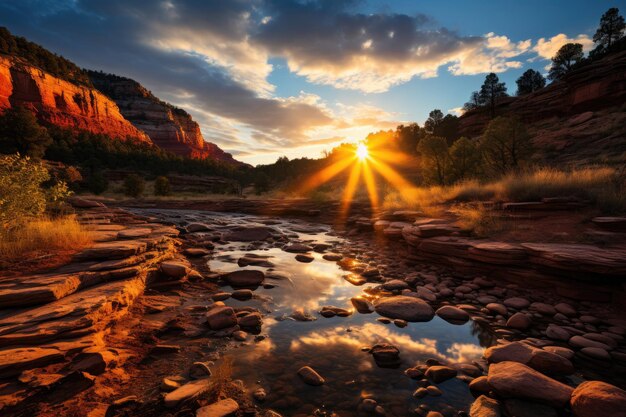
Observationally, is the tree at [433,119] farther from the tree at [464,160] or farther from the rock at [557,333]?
the rock at [557,333]

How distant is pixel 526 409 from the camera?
3.21 m

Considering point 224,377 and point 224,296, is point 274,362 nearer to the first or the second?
point 224,377

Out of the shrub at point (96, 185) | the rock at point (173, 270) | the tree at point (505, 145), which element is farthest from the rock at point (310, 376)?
the shrub at point (96, 185)

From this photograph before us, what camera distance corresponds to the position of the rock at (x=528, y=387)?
10.7ft

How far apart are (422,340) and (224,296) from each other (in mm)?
4498

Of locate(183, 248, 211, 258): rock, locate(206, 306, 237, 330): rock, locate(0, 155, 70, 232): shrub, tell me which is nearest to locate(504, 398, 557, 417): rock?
locate(206, 306, 237, 330): rock

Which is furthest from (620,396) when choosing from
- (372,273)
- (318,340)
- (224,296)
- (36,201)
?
(36,201)

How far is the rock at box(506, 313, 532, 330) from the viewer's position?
5.23 metres

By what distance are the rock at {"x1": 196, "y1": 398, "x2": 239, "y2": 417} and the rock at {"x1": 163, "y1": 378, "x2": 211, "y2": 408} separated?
263 millimetres

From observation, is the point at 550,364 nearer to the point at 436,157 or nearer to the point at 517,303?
the point at 517,303

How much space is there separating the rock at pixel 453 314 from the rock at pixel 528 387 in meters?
2.01

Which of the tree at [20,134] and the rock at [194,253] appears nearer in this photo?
the rock at [194,253]

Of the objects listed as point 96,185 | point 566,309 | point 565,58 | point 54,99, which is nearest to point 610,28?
point 565,58

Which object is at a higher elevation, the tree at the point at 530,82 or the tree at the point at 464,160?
the tree at the point at 530,82
